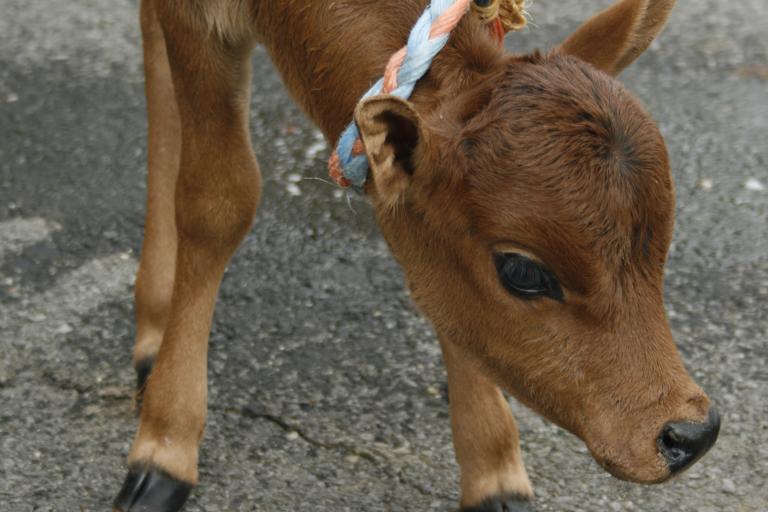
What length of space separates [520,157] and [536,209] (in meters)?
0.12

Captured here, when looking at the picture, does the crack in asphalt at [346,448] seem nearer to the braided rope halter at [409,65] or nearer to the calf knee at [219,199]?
the calf knee at [219,199]

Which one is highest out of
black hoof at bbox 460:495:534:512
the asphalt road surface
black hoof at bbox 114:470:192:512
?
black hoof at bbox 460:495:534:512

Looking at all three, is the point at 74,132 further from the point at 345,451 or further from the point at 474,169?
the point at 474,169

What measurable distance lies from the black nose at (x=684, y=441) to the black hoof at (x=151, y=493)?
5.36 feet

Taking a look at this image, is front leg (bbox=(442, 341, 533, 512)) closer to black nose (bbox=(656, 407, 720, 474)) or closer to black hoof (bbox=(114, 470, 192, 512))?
black hoof (bbox=(114, 470, 192, 512))

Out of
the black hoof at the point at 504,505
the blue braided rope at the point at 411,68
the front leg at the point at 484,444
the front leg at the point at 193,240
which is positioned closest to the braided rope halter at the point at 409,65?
the blue braided rope at the point at 411,68

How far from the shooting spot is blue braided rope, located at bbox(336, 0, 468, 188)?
9.59 ft

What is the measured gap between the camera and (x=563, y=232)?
8.71 feet

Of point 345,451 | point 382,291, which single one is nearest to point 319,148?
point 382,291

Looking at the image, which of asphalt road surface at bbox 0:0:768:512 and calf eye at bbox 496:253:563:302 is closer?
calf eye at bbox 496:253:563:302

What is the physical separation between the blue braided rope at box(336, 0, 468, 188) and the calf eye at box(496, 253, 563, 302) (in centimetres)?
42

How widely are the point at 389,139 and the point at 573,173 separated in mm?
426

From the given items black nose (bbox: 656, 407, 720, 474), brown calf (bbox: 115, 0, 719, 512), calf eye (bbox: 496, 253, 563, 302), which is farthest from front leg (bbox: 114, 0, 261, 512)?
black nose (bbox: 656, 407, 720, 474)

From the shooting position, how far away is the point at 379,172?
2.78 m
